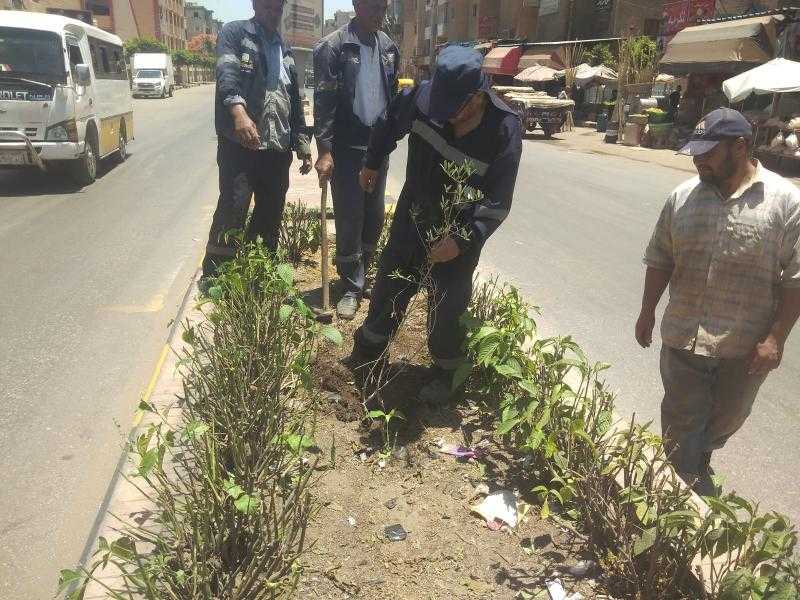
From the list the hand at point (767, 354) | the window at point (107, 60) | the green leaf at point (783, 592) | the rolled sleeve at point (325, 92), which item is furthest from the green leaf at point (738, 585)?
the window at point (107, 60)

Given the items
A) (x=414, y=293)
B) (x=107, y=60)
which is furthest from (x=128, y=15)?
(x=414, y=293)

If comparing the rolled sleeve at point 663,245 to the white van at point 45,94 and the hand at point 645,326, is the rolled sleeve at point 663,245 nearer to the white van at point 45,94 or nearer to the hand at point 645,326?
the hand at point 645,326

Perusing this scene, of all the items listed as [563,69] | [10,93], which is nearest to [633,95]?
[563,69]

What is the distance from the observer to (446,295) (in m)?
3.23

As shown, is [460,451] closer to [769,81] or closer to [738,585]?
[738,585]

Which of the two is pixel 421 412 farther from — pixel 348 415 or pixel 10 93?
pixel 10 93

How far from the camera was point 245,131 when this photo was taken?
432cm

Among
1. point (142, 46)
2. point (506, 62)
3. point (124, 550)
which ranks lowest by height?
point (124, 550)

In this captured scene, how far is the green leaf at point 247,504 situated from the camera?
192 cm

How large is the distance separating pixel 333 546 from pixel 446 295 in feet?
4.45

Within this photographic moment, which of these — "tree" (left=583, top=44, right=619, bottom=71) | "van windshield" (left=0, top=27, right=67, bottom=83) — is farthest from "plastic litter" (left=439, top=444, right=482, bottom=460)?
"tree" (left=583, top=44, right=619, bottom=71)

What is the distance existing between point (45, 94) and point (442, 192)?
8.12m

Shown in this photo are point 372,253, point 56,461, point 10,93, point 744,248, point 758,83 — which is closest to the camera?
point 744,248

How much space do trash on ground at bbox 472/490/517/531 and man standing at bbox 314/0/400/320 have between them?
6.59 ft
